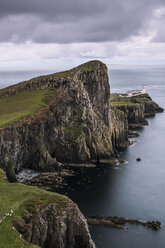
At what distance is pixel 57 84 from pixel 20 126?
30953 mm

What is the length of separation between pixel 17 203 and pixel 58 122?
61054 mm

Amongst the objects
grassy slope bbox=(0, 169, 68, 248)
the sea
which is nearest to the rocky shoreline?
the sea

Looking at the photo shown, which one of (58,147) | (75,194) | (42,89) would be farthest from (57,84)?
(75,194)

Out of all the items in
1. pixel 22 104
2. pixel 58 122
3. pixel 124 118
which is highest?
pixel 22 104

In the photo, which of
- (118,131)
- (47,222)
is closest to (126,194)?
(47,222)

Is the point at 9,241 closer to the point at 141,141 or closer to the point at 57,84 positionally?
the point at 57,84

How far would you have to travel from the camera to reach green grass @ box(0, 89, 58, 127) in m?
106

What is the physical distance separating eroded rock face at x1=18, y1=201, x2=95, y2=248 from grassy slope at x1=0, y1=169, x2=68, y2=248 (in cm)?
130

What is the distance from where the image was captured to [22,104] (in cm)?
11888

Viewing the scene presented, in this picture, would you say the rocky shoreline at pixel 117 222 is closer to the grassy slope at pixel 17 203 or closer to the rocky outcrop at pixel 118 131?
the grassy slope at pixel 17 203

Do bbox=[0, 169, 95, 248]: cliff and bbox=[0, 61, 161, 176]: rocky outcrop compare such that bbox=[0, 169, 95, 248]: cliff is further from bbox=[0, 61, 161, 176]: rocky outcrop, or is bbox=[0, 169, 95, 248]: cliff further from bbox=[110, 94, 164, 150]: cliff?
bbox=[110, 94, 164, 150]: cliff

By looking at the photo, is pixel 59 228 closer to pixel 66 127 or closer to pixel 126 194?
pixel 126 194

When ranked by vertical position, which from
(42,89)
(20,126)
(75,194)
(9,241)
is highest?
(42,89)

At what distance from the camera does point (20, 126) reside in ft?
331
